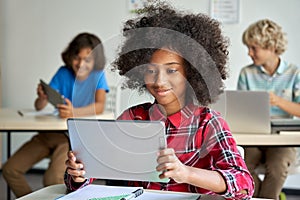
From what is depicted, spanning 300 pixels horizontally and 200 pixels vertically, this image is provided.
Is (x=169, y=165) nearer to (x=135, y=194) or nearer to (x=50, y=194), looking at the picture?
(x=135, y=194)

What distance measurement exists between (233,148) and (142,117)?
0.27m

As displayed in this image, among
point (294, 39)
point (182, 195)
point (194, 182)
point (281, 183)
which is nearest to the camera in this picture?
point (194, 182)

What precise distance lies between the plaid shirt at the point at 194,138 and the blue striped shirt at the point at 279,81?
185 centimetres

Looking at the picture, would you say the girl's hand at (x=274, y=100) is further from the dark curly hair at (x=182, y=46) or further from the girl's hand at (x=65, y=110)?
the dark curly hair at (x=182, y=46)

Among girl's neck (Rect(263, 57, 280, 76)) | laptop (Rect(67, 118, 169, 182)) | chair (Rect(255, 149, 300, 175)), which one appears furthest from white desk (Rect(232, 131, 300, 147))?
laptop (Rect(67, 118, 169, 182))

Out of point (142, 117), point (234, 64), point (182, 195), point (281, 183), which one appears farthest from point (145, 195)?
point (234, 64)

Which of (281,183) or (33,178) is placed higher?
(281,183)

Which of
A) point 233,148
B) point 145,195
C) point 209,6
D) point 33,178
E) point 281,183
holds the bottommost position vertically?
point 33,178

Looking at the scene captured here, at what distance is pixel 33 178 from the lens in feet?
15.7

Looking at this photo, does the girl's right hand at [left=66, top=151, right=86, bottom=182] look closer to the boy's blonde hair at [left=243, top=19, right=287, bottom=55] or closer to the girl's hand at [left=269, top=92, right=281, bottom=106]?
the girl's hand at [left=269, top=92, right=281, bottom=106]

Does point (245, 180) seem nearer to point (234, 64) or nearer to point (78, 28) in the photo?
point (234, 64)

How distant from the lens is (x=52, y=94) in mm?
3385

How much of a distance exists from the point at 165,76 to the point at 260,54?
6.77 ft

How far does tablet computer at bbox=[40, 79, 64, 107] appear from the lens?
332 centimetres
